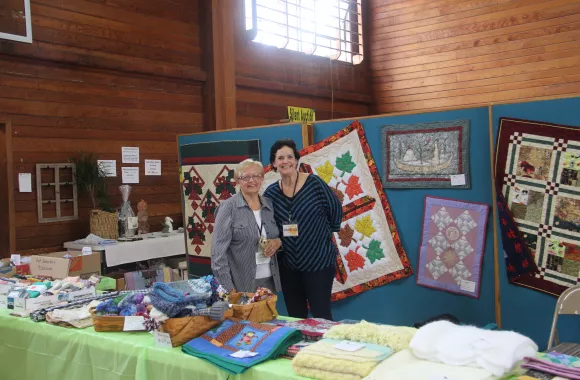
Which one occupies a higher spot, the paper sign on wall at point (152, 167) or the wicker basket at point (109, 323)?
the paper sign on wall at point (152, 167)

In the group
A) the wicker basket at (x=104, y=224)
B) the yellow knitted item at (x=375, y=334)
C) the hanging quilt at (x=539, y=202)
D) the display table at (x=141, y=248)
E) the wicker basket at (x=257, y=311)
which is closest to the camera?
the yellow knitted item at (x=375, y=334)

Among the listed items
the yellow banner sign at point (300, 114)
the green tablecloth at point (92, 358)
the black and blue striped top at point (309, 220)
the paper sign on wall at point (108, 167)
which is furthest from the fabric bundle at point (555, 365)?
the yellow banner sign at point (300, 114)

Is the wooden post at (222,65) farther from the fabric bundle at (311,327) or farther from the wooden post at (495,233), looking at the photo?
the fabric bundle at (311,327)

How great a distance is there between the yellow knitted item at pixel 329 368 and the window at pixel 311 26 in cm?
559

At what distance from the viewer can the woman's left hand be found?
9.66ft

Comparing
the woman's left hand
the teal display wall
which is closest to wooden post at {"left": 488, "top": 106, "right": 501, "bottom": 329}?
the teal display wall

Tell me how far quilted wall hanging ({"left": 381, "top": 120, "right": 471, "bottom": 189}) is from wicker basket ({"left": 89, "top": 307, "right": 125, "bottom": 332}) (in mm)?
2076

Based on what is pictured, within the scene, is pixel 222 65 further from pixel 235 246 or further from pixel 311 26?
pixel 235 246

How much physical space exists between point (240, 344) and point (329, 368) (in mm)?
397

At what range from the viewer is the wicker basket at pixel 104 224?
476 centimetres

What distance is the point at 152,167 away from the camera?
18.5ft

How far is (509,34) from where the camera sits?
712 cm

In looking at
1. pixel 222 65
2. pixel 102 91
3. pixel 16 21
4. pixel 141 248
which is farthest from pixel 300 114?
pixel 16 21

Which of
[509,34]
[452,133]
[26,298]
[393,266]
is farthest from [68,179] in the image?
[509,34]
